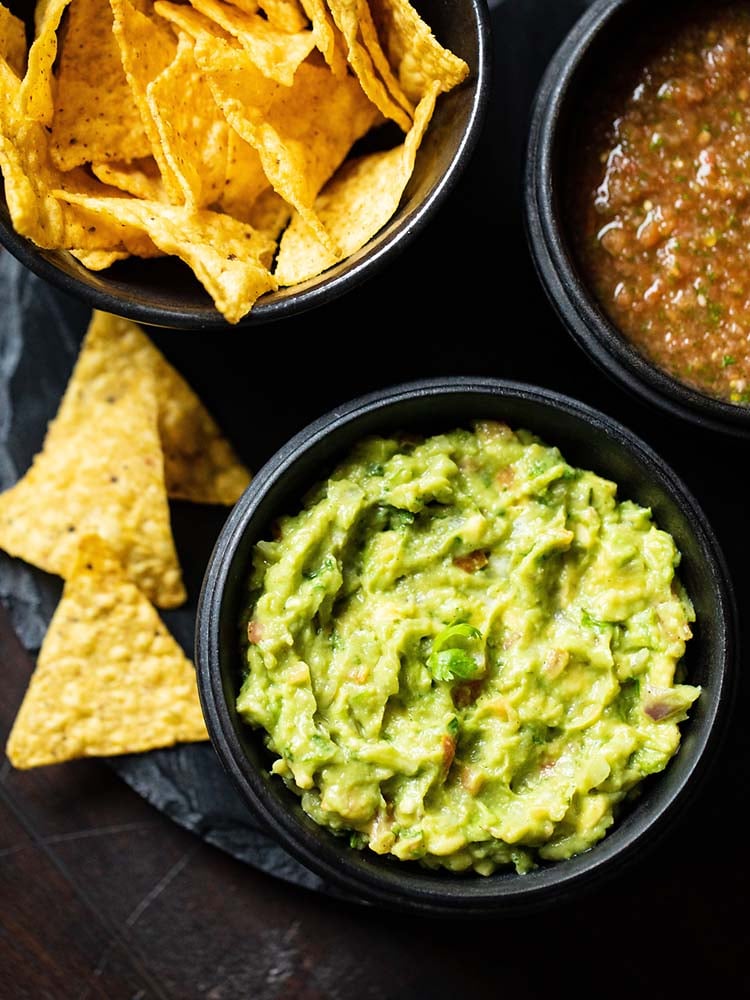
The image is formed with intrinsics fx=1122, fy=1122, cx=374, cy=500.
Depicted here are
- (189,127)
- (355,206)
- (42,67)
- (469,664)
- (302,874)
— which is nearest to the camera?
(469,664)

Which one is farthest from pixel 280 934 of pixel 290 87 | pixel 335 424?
pixel 290 87

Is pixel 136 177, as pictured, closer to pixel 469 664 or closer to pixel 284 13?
pixel 284 13

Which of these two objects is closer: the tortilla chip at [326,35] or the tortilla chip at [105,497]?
the tortilla chip at [326,35]

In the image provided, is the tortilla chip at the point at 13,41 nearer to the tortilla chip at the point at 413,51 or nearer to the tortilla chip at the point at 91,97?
the tortilla chip at the point at 91,97

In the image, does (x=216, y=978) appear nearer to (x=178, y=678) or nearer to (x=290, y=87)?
(x=178, y=678)

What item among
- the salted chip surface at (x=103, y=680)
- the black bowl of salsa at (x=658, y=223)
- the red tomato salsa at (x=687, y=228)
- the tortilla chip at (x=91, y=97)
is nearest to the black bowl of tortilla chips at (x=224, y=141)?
the tortilla chip at (x=91, y=97)

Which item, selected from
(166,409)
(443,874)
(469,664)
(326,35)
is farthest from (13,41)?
(443,874)

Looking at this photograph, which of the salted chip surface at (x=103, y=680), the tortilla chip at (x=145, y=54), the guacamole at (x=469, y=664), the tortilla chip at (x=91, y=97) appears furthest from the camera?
the salted chip surface at (x=103, y=680)
